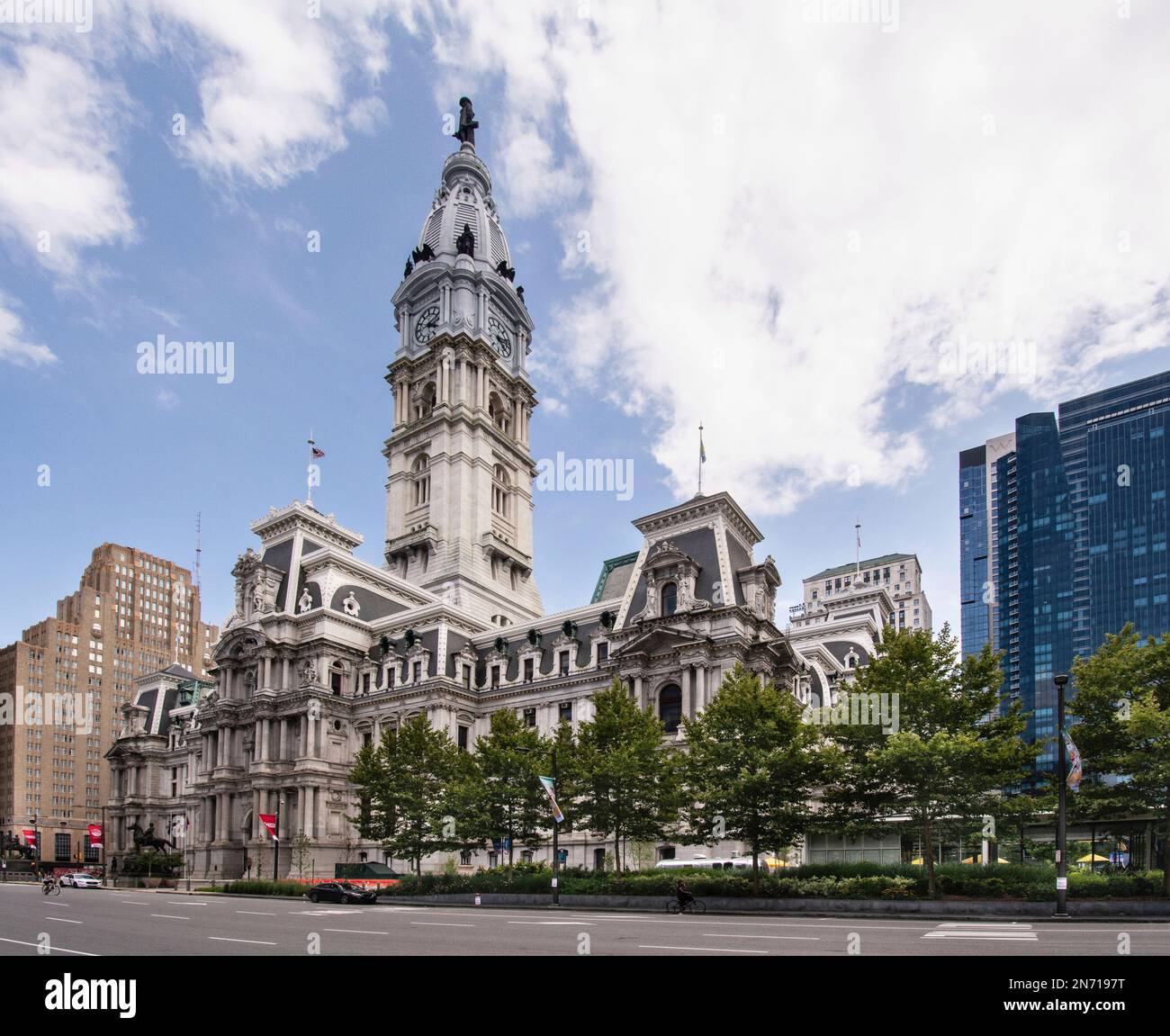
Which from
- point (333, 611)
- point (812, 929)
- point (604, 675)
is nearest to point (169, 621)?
point (333, 611)

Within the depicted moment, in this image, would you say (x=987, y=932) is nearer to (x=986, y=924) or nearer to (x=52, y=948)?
(x=986, y=924)

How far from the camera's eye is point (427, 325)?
113125 millimetres

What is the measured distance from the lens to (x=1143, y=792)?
34688 mm

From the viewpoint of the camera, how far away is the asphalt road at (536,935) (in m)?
19.5

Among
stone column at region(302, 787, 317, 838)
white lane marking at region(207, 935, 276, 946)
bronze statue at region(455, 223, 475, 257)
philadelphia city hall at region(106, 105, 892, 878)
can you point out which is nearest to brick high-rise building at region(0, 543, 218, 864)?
philadelphia city hall at region(106, 105, 892, 878)

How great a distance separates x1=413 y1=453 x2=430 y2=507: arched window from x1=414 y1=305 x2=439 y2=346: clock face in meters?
15.7

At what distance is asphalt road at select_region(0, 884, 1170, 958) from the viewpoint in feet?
64.1

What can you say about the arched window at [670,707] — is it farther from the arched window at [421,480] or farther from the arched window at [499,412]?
the arched window at [499,412]

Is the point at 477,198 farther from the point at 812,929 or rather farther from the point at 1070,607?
the point at 1070,607

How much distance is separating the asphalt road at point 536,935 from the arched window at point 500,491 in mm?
74737

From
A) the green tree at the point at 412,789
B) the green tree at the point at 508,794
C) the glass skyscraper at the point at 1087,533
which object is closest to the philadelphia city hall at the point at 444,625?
the green tree at the point at 508,794

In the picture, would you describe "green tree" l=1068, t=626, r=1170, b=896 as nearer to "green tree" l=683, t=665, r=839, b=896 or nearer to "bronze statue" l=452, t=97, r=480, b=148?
"green tree" l=683, t=665, r=839, b=896

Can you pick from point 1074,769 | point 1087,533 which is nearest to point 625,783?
point 1074,769

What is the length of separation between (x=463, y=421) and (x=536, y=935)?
82826 millimetres
